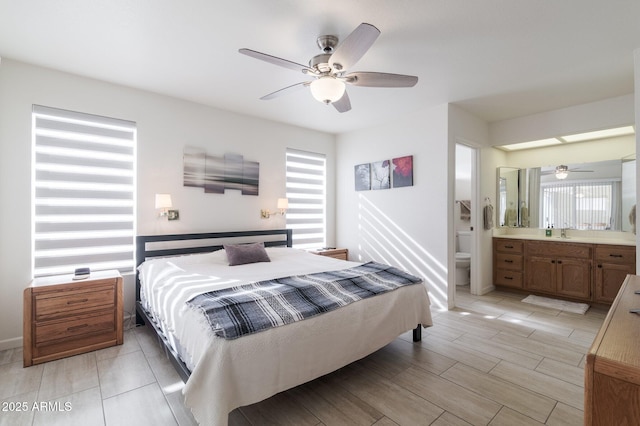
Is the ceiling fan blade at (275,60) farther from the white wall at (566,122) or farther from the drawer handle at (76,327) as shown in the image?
the white wall at (566,122)

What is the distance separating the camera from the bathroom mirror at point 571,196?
393 cm

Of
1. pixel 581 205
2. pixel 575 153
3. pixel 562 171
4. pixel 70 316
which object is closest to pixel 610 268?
pixel 581 205

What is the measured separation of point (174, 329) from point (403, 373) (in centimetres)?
175

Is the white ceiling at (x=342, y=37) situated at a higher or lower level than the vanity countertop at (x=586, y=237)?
higher

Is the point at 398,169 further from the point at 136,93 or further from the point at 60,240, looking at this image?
the point at 60,240

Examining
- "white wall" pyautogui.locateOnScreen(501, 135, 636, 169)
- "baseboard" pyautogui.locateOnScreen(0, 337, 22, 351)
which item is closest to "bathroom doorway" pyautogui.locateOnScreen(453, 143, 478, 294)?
"white wall" pyautogui.locateOnScreen(501, 135, 636, 169)

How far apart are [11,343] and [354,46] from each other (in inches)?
155

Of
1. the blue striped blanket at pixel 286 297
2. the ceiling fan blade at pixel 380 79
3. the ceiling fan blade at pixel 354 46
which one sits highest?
the ceiling fan blade at pixel 354 46

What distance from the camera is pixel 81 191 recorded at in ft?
10.0

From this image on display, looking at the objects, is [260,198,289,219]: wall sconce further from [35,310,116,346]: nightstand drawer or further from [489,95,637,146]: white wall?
[489,95,637,146]: white wall

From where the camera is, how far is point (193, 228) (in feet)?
12.3

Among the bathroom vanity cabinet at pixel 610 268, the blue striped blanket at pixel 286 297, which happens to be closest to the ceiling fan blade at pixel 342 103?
the blue striped blanket at pixel 286 297

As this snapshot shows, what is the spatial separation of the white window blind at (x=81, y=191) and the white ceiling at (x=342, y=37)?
1.88 ft

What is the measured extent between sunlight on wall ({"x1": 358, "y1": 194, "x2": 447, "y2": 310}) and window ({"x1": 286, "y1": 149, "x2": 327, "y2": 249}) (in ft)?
2.43
